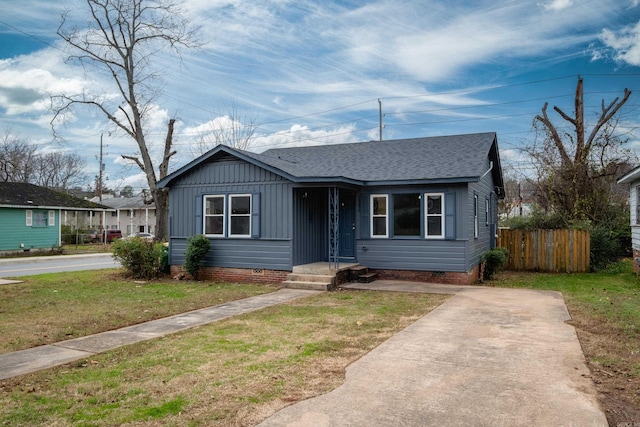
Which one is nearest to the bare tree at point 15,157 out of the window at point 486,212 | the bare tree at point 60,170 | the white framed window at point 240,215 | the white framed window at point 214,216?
the bare tree at point 60,170

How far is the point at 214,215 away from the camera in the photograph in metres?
13.8

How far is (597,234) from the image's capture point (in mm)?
16219

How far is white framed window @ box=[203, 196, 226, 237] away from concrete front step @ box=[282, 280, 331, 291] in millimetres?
2940

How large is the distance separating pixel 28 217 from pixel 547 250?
26655 millimetres

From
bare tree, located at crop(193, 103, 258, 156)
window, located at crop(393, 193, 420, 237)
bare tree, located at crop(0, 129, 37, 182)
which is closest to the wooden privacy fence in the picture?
window, located at crop(393, 193, 420, 237)

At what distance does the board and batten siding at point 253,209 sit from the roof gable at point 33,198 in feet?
52.9

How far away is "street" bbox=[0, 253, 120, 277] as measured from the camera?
16750mm

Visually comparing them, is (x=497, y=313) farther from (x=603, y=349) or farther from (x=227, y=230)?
(x=227, y=230)

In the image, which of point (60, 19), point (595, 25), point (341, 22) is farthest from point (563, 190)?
point (60, 19)

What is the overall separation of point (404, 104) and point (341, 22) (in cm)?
2010

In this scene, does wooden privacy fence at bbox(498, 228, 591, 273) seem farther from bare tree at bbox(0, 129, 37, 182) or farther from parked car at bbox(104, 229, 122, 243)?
bare tree at bbox(0, 129, 37, 182)

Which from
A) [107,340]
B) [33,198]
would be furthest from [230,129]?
[107,340]

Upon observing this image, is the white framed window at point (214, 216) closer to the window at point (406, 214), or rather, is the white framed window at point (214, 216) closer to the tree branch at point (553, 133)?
the window at point (406, 214)

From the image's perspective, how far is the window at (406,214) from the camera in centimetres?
1280
